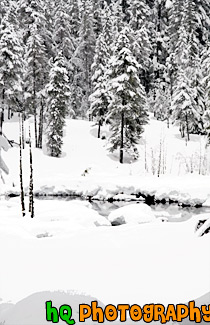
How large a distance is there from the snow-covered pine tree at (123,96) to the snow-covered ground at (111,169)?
1844 millimetres

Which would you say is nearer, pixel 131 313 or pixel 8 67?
pixel 131 313

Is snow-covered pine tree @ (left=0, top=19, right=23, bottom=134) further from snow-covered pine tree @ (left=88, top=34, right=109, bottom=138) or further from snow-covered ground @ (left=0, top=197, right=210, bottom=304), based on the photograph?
snow-covered ground @ (left=0, top=197, right=210, bottom=304)

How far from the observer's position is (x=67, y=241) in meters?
8.03

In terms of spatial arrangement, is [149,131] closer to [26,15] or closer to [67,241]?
[26,15]

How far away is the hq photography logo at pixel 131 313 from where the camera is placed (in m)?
4.68

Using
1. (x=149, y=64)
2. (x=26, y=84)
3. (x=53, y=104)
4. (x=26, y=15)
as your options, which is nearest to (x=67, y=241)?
(x=53, y=104)

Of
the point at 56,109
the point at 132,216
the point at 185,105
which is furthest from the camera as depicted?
the point at 185,105

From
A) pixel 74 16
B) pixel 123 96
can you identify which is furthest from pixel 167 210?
pixel 74 16

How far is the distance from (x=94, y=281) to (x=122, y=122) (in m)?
26.4

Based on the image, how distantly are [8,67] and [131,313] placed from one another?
30294 mm

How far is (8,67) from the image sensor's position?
31.7 meters

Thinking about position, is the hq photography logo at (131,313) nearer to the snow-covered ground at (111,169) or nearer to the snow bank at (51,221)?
the snow bank at (51,221)

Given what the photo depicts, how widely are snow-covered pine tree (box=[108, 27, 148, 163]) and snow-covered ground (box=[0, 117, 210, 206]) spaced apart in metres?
1.84

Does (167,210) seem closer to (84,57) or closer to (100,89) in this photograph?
(100,89)
